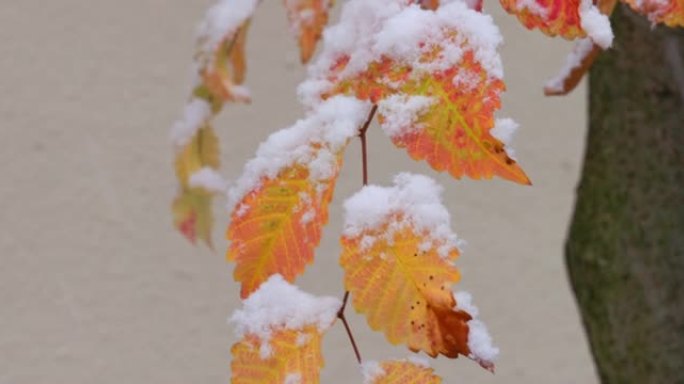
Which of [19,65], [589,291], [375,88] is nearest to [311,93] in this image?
[375,88]

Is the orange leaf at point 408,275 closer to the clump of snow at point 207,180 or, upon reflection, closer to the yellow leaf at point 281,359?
the yellow leaf at point 281,359

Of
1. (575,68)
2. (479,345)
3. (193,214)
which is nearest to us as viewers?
(479,345)

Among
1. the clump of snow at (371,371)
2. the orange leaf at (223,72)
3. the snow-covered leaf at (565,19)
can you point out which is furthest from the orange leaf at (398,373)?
the orange leaf at (223,72)

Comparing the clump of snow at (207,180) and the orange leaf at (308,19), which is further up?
the clump of snow at (207,180)

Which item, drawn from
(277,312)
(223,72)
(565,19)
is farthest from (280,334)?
(223,72)

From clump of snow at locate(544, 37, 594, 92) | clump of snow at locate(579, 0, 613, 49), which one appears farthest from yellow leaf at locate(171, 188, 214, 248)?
clump of snow at locate(579, 0, 613, 49)

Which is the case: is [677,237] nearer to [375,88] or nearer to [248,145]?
[375,88]

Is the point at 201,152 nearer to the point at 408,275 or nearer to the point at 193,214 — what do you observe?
the point at 193,214
